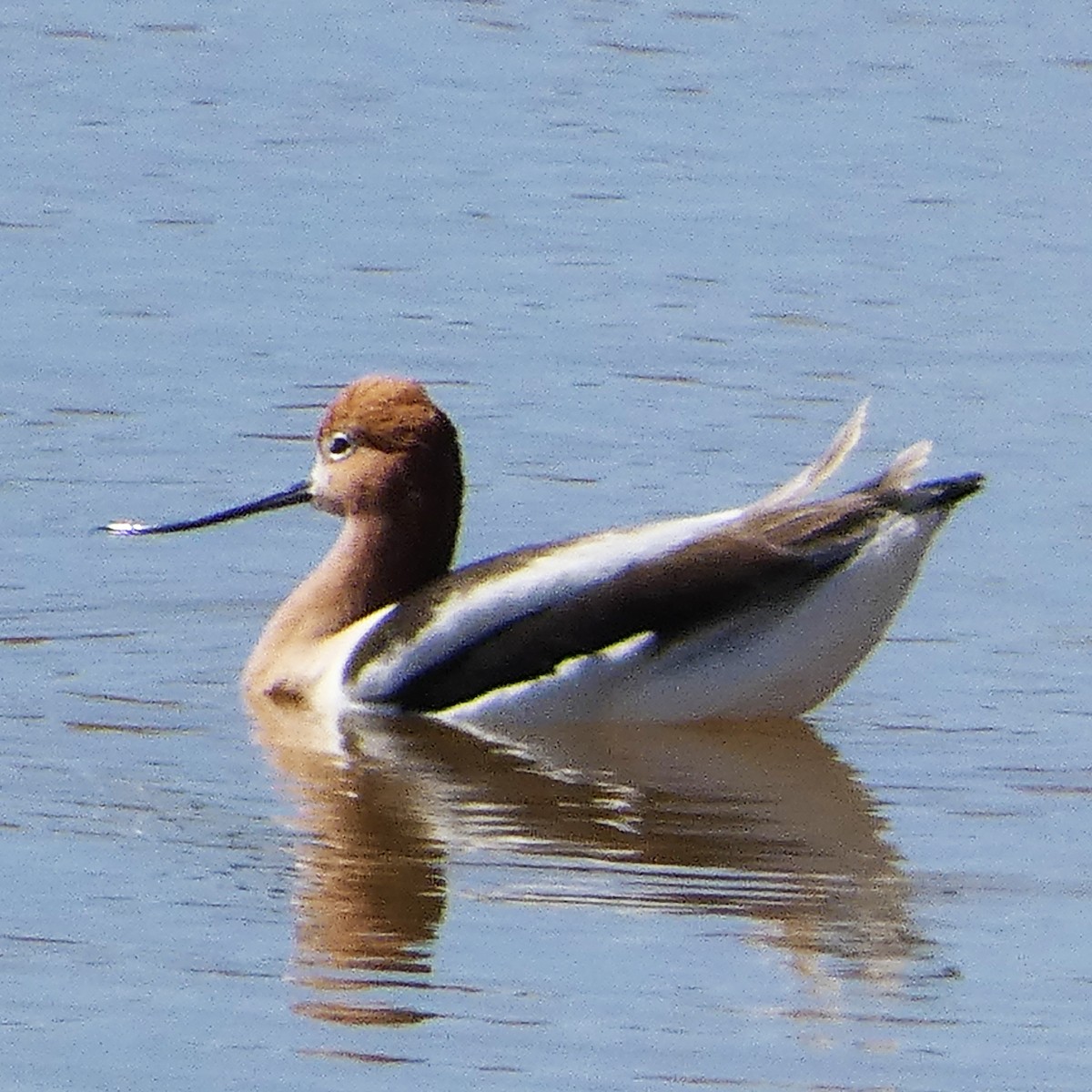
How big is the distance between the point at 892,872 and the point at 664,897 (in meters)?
0.63

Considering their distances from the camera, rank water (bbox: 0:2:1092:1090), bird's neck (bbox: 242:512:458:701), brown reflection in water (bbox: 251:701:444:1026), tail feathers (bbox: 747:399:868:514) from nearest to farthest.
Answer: water (bbox: 0:2:1092:1090) < brown reflection in water (bbox: 251:701:444:1026) < tail feathers (bbox: 747:399:868:514) < bird's neck (bbox: 242:512:458:701)

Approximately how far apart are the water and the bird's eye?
2.08 ft

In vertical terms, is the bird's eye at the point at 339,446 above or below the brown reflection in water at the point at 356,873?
above

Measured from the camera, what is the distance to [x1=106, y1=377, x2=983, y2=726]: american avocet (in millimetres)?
9016

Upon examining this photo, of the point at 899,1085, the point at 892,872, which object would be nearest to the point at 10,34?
the point at 892,872

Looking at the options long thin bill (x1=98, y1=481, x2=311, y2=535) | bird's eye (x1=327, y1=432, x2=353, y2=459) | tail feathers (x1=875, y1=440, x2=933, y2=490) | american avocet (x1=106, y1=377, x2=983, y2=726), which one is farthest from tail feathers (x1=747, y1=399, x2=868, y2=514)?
long thin bill (x1=98, y1=481, x2=311, y2=535)

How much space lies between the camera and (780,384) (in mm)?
11898

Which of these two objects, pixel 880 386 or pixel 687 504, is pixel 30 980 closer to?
pixel 687 504

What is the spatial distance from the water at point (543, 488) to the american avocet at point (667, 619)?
0.51 ft

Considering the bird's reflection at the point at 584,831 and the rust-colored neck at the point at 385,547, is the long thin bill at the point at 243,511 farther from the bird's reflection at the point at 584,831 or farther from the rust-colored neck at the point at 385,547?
the bird's reflection at the point at 584,831

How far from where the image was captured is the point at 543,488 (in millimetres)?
10961

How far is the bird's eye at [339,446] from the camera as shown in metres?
9.70

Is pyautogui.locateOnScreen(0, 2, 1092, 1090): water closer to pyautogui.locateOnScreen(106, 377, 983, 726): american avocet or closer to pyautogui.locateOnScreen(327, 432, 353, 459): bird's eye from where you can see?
pyautogui.locateOnScreen(106, 377, 983, 726): american avocet

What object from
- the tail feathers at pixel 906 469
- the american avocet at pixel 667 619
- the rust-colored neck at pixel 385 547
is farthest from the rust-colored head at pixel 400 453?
the tail feathers at pixel 906 469
